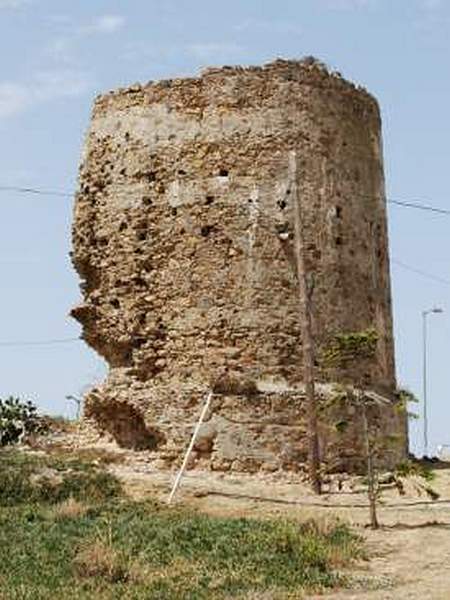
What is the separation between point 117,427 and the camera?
828 inches

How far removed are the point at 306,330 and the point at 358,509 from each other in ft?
10.9

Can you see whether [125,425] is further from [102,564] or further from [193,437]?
[102,564]

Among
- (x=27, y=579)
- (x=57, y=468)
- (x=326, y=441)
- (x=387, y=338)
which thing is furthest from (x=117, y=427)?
(x=27, y=579)

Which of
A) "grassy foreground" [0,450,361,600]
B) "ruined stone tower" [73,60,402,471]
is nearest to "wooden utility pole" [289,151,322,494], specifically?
"ruined stone tower" [73,60,402,471]

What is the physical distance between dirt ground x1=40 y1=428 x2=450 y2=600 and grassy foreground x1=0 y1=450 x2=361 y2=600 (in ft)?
1.47

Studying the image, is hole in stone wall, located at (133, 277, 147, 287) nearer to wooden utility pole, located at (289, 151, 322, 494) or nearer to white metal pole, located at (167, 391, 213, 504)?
Result: white metal pole, located at (167, 391, 213, 504)

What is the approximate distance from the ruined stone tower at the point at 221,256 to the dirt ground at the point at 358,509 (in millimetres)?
460

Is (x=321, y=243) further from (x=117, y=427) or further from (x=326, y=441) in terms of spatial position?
(x=117, y=427)

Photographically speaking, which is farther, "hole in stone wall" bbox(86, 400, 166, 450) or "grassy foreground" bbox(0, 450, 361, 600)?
"hole in stone wall" bbox(86, 400, 166, 450)

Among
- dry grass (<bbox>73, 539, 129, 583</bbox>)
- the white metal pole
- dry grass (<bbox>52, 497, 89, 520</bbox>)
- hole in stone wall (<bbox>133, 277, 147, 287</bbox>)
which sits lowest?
dry grass (<bbox>73, 539, 129, 583</bbox>)

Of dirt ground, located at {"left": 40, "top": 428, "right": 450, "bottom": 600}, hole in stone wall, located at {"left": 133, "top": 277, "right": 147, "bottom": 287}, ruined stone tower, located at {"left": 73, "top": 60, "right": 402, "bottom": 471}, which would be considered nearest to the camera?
dirt ground, located at {"left": 40, "top": 428, "right": 450, "bottom": 600}

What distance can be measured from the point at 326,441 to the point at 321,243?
327cm

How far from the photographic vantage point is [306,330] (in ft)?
65.1

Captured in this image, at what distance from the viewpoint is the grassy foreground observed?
1174 centimetres
